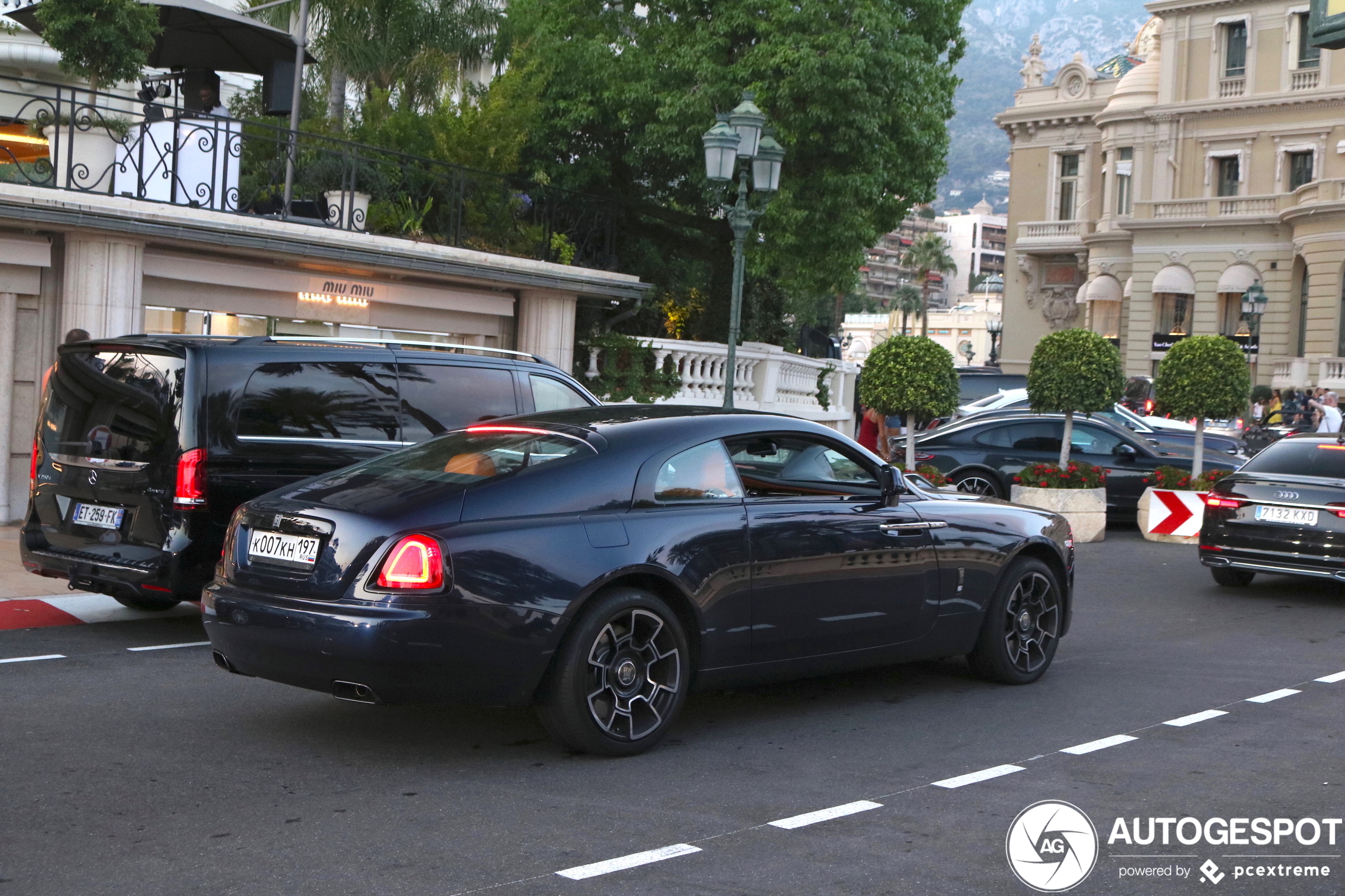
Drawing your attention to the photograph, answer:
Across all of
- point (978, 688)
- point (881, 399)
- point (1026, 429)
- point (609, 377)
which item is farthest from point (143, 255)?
point (1026, 429)

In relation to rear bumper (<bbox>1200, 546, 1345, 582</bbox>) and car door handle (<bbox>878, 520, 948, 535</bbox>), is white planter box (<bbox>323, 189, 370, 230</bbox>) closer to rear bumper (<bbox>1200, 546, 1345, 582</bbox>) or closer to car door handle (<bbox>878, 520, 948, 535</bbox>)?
rear bumper (<bbox>1200, 546, 1345, 582</bbox>)

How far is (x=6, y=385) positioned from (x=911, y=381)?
31.3ft

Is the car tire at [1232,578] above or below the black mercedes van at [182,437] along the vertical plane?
below

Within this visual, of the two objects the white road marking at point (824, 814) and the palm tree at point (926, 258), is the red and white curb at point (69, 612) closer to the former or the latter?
the white road marking at point (824, 814)

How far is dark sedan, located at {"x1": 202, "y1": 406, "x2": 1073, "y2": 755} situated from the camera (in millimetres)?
5605

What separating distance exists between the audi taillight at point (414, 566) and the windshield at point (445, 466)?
0.95ft

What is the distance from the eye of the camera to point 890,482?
7.24 metres

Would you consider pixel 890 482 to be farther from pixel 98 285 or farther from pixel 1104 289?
pixel 1104 289

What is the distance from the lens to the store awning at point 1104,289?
197 feet

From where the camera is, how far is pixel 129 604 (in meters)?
9.62

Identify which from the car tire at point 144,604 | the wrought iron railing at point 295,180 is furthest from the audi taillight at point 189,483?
the wrought iron railing at point 295,180

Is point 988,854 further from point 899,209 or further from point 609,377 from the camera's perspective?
point 899,209

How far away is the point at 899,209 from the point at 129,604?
13.1 m

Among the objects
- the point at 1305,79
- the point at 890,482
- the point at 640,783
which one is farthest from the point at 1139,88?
the point at 640,783
